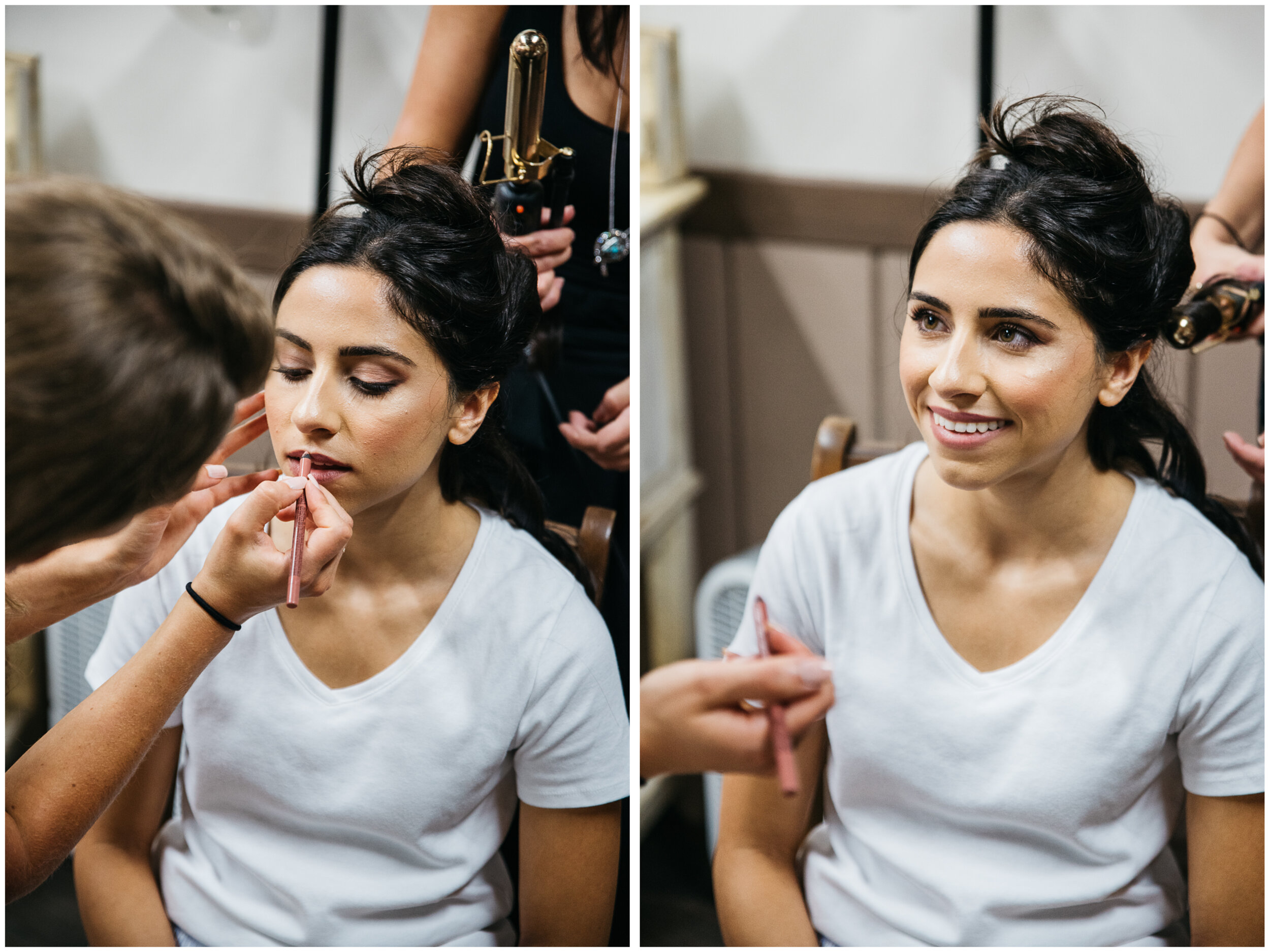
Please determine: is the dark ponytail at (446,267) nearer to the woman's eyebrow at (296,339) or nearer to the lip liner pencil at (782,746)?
the woman's eyebrow at (296,339)

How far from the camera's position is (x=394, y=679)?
3.05 feet

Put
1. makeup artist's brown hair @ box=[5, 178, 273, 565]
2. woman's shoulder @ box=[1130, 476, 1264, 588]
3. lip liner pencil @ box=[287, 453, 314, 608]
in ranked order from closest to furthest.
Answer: makeup artist's brown hair @ box=[5, 178, 273, 565]
lip liner pencil @ box=[287, 453, 314, 608]
woman's shoulder @ box=[1130, 476, 1264, 588]

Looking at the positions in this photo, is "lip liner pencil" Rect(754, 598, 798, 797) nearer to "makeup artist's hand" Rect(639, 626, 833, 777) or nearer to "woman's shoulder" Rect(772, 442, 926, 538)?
"makeup artist's hand" Rect(639, 626, 833, 777)

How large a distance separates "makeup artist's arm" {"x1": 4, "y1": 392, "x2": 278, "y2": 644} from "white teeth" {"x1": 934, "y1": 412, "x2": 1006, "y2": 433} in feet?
1.84

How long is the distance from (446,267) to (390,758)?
425 mm

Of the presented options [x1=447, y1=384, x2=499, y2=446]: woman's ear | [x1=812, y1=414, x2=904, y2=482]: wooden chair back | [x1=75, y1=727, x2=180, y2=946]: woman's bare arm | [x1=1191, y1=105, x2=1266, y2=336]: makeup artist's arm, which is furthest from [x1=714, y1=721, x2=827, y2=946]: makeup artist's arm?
[x1=1191, y1=105, x2=1266, y2=336]: makeup artist's arm

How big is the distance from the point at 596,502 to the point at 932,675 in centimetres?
34

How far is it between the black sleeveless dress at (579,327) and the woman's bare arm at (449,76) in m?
0.01

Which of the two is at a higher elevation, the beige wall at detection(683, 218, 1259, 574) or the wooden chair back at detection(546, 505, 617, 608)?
the beige wall at detection(683, 218, 1259, 574)

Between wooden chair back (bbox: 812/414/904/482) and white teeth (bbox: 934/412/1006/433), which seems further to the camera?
wooden chair back (bbox: 812/414/904/482)

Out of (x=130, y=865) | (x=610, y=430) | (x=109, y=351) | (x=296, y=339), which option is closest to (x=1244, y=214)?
(x=610, y=430)

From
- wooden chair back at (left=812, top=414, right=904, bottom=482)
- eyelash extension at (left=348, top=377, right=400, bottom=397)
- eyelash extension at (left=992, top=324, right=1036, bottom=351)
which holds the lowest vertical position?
wooden chair back at (left=812, top=414, right=904, bottom=482)

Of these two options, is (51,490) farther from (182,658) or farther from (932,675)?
(932,675)

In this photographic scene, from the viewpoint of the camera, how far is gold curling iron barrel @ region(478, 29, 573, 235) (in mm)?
923
